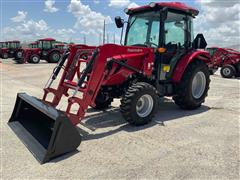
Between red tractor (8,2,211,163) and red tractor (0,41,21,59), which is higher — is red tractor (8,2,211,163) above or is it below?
below

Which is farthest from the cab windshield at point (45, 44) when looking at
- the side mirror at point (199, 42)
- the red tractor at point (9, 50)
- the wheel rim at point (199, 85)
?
the side mirror at point (199, 42)

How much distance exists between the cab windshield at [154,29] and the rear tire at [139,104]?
1.27 metres

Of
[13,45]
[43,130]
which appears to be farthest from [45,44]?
[43,130]

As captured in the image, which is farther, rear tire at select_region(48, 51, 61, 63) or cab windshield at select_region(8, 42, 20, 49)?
cab windshield at select_region(8, 42, 20, 49)

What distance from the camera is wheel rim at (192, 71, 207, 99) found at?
7191mm

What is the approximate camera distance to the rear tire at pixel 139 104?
5195 mm

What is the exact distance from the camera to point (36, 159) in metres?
4.01

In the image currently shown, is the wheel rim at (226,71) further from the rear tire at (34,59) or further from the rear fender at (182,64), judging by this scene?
the rear tire at (34,59)

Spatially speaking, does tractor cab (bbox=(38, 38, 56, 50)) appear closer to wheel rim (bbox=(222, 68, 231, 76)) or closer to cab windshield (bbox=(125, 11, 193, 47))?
wheel rim (bbox=(222, 68, 231, 76))

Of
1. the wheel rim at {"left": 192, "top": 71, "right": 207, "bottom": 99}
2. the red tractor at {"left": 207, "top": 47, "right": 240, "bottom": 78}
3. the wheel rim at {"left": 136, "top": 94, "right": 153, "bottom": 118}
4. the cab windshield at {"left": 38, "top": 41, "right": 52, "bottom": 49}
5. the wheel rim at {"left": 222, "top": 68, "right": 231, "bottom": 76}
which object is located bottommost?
the wheel rim at {"left": 136, "top": 94, "right": 153, "bottom": 118}

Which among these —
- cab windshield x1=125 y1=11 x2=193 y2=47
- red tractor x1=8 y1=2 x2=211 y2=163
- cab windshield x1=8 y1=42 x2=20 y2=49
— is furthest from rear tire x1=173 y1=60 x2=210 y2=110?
cab windshield x1=8 y1=42 x2=20 y2=49

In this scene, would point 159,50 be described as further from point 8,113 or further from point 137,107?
point 8,113

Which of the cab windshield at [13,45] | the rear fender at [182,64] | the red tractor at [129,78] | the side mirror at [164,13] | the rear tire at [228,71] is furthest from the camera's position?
the cab windshield at [13,45]

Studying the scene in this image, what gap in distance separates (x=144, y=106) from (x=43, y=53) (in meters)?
21.3
